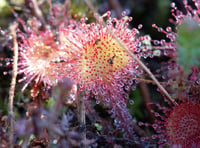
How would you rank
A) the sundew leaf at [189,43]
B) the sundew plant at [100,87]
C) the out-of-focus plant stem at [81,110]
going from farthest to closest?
1. the out-of-focus plant stem at [81,110]
2. the sundew plant at [100,87]
3. the sundew leaf at [189,43]

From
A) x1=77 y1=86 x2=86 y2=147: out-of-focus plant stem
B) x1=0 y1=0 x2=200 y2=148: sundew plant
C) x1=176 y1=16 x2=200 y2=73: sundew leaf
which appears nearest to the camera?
x1=176 y1=16 x2=200 y2=73: sundew leaf

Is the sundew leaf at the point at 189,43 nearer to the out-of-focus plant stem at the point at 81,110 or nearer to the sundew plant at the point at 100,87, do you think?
the sundew plant at the point at 100,87

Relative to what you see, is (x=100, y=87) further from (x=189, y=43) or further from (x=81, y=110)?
(x=189, y=43)

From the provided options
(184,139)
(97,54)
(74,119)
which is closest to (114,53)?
(97,54)

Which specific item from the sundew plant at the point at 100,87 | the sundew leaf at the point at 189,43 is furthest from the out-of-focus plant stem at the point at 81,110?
the sundew leaf at the point at 189,43

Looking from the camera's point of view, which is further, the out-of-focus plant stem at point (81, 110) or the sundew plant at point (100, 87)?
Result: the out-of-focus plant stem at point (81, 110)

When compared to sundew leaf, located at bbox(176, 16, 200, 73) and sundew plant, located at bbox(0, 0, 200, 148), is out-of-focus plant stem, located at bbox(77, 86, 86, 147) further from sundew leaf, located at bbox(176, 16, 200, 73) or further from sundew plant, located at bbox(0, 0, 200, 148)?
sundew leaf, located at bbox(176, 16, 200, 73)

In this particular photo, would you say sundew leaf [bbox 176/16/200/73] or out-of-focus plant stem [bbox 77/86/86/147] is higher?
sundew leaf [bbox 176/16/200/73]

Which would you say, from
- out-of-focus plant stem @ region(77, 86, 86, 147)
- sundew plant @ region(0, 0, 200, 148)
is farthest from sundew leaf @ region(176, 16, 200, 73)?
out-of-focus plant stem @ region(77, 86, 86, 147)
